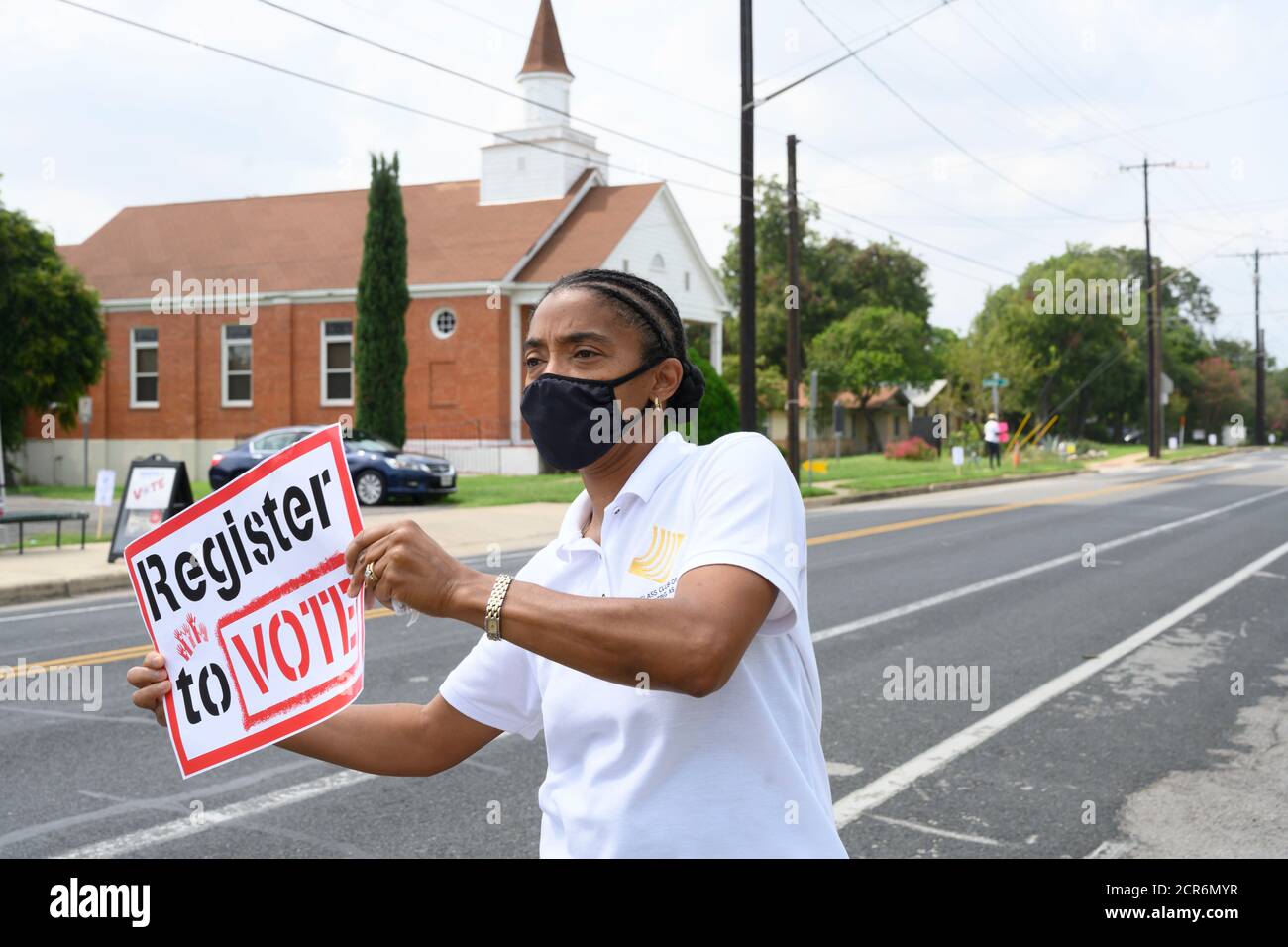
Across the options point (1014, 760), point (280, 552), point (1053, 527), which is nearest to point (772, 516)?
point (280, 552)

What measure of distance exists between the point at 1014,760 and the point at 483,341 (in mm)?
30167

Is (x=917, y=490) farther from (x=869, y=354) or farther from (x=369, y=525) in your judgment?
(x=869, y=354)

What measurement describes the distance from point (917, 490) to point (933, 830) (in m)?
25.8

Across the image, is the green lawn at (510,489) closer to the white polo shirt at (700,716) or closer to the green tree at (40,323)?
the green tree at (40,323)

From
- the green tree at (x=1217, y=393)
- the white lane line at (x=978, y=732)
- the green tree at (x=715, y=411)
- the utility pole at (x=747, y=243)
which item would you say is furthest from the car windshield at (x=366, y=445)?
the green tree at (x=1217, y=393)

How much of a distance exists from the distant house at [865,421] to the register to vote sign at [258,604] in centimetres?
5220

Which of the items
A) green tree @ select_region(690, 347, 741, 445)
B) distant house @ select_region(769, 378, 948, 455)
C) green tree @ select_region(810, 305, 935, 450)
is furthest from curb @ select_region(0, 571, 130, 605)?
green tree @ select_region(810, 305, 935, 450)

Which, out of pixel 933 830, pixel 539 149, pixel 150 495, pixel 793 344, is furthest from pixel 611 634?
pixel 539 149

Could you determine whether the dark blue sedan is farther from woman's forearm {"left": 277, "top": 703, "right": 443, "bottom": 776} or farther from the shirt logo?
the shirt logo

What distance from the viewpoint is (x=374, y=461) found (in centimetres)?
2331

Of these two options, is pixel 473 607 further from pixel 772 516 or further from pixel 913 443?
pixel 913 443

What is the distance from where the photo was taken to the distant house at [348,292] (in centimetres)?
3559

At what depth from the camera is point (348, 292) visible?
36.2 meters

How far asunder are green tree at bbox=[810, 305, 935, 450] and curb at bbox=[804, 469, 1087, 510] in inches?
784
